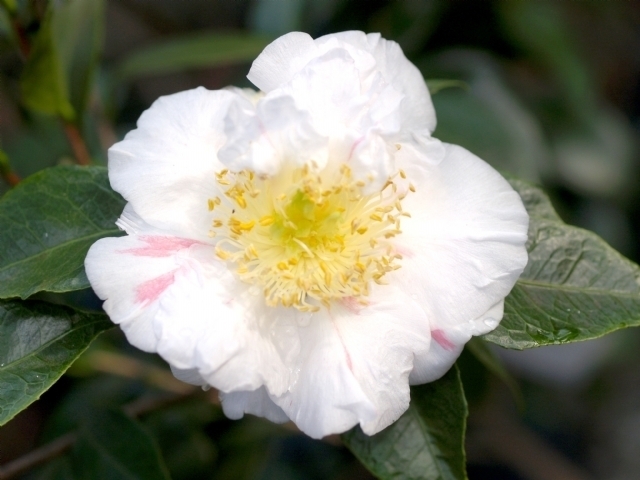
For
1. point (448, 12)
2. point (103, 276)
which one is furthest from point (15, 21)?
point (448, 12)

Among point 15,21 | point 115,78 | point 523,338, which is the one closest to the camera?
point 523,338

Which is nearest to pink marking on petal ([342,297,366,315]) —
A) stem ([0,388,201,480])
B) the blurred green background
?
the blurred green background

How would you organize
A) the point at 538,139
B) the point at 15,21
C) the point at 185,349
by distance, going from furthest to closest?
the point at 538,139
the point at 15,21
the point at 185,349

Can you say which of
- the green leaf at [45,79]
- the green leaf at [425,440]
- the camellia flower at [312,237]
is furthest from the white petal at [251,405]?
the green leaf at [45,79]

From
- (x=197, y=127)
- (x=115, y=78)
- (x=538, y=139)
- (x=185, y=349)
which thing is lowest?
(x=538, y=139)

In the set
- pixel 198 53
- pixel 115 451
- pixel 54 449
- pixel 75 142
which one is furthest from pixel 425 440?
pixel 198 53

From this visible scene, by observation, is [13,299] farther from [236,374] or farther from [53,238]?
[236,374]

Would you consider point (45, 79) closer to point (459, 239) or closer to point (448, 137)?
point (459, 239)

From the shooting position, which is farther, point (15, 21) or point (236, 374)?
point (15, 21)

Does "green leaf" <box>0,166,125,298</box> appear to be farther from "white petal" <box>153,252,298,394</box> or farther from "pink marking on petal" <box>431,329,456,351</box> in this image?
"pink marking on petal" <box>431,329,456,351</box>
